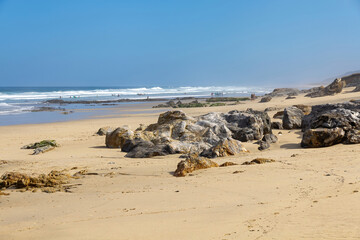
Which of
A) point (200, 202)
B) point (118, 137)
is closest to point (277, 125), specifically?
point (118, 137)

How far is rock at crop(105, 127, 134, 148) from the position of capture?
10.6 m

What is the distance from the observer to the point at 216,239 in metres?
4.01

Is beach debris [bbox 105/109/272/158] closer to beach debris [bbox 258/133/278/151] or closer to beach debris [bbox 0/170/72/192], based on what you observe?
beach debris [bbox 258/133/278/151]

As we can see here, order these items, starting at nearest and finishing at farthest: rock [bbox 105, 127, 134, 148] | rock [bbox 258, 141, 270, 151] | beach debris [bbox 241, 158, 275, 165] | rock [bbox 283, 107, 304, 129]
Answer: beach debris [bbox 241, 158, 275, 165] → rock [bbox 258, 141, 270, 151] → rock [bbox 105, 127, 134, 148] → rock [bbox 283, 107, 304, 129]

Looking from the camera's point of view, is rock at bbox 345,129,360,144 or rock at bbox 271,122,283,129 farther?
rock at bbox 271,122,283,129

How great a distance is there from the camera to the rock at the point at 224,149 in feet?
28.6

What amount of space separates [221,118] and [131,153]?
3518 millimetres

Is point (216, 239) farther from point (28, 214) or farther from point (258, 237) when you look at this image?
point (28, 214)

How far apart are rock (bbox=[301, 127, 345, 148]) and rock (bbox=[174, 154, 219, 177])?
3112 millimetres

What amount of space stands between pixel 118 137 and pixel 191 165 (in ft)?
13.5

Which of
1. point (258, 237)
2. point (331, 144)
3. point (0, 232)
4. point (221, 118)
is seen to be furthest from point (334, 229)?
point (221, 118)

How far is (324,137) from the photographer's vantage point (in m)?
9.34

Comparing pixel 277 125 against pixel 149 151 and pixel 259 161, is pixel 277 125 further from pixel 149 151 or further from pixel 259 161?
pixel 259 161

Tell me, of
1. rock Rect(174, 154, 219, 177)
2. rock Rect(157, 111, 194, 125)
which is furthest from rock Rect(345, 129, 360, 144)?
rock Rect(157, 111, 194, 125)
